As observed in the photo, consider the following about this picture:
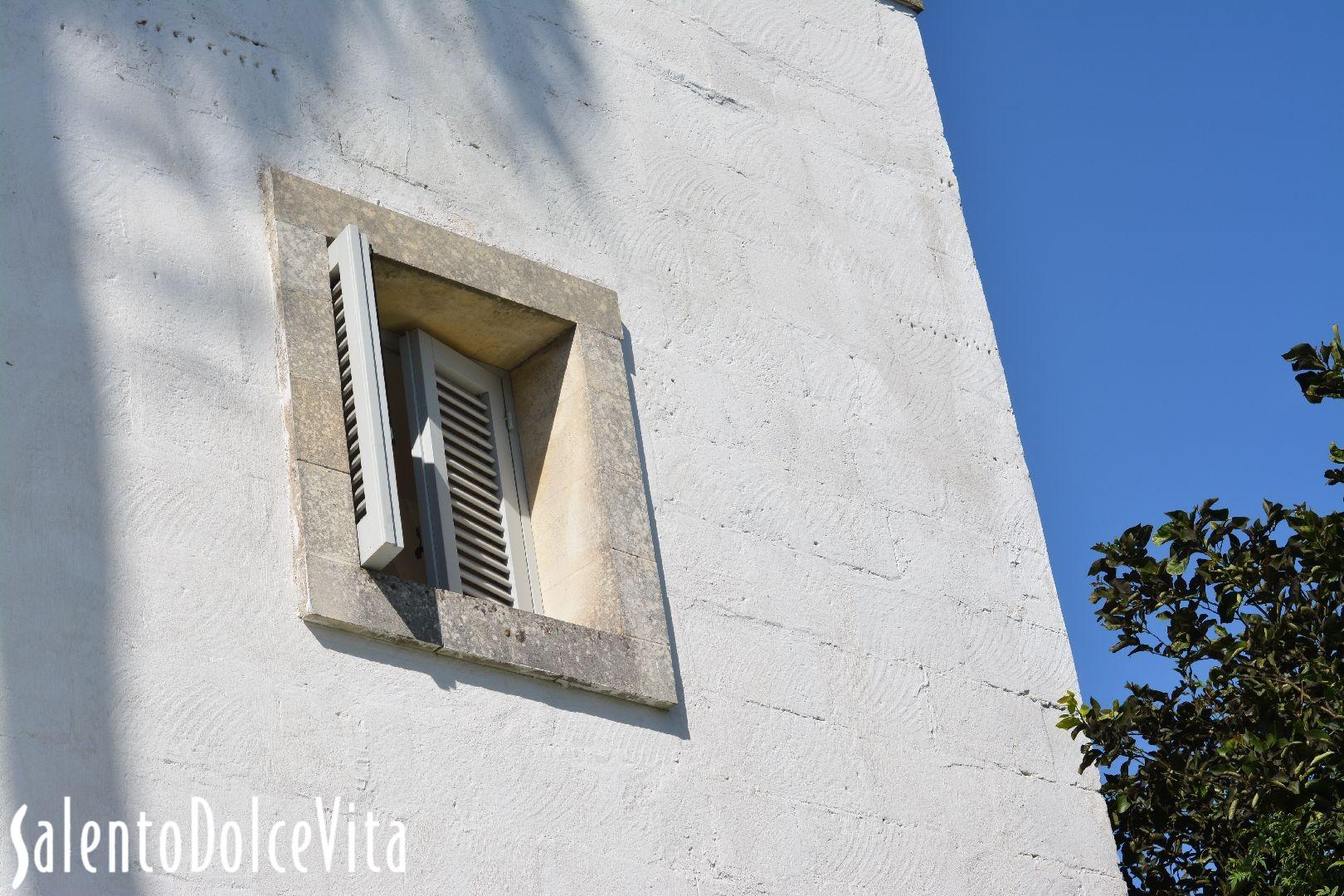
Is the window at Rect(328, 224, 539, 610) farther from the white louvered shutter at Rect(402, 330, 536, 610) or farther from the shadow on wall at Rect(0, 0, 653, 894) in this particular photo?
the shadow on wall at Rect(0, 0, 653, 894)

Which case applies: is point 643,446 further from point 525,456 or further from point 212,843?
point 212,843

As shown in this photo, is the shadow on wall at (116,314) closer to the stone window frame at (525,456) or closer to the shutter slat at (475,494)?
the stone window frame at (525,456)

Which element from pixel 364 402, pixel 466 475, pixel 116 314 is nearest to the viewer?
pixel 116 314

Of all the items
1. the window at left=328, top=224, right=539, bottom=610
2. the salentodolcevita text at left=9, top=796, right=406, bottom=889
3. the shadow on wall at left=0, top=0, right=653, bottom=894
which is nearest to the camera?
the salentodolcevita text at left=9, top=796, right=406, bottom=889

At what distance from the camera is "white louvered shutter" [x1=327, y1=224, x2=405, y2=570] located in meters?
4.35

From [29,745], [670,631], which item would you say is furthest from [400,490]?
[29,745]

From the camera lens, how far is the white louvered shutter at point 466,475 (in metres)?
5.03

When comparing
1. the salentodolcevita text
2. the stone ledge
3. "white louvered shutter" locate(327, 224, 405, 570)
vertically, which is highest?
"white louvered shutter" locate(327, 224, 405, 570)

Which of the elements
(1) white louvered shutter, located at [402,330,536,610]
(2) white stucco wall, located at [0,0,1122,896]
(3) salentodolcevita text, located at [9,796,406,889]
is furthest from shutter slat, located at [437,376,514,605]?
(3) salentodolcevita text, located at [9,796,406,889]

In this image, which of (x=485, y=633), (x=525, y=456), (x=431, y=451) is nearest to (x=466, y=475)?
(x=431, y=451)

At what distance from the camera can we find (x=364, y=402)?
4520 millimetres

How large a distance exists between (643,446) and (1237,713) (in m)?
2.39

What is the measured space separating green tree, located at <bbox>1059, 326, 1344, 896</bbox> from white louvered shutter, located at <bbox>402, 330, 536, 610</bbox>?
206 cm

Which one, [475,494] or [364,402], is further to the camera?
[475,494]
